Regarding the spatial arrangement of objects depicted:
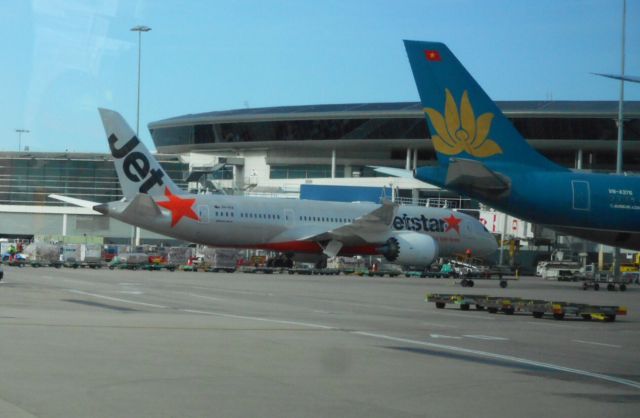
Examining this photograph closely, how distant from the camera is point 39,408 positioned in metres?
8.98

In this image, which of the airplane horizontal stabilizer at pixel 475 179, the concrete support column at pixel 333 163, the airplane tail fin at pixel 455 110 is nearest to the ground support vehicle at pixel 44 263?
the airplane tail fin at pixel 455 110

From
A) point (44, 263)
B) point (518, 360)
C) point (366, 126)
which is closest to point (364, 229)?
point (44, 263)

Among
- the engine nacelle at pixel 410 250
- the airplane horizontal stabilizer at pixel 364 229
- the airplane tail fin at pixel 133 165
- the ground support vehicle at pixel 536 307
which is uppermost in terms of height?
the airplane tail fin at pixel 133 165

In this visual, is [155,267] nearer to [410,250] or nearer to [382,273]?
[382,273]

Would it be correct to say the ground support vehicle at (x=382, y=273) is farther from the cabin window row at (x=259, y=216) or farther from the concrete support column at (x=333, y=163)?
the concrete support column at (x=333, y=163)

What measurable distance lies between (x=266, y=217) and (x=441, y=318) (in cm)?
3192

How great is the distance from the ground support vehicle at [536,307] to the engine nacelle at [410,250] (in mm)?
25046

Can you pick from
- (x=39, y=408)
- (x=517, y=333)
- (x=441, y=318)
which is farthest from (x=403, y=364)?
(x=441, y=318)

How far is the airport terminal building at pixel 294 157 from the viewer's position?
89188 millimetres

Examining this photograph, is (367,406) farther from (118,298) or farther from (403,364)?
(118,298)

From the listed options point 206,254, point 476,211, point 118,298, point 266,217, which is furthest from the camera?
point 476,211

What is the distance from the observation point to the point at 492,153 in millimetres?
35500

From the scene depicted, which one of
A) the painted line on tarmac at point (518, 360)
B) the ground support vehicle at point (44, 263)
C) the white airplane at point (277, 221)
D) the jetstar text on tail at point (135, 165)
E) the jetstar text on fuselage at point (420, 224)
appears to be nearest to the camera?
the painted line on tarmac at point (518, 360)

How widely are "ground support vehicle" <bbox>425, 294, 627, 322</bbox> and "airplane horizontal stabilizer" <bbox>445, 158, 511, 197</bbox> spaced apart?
6.84 meters
